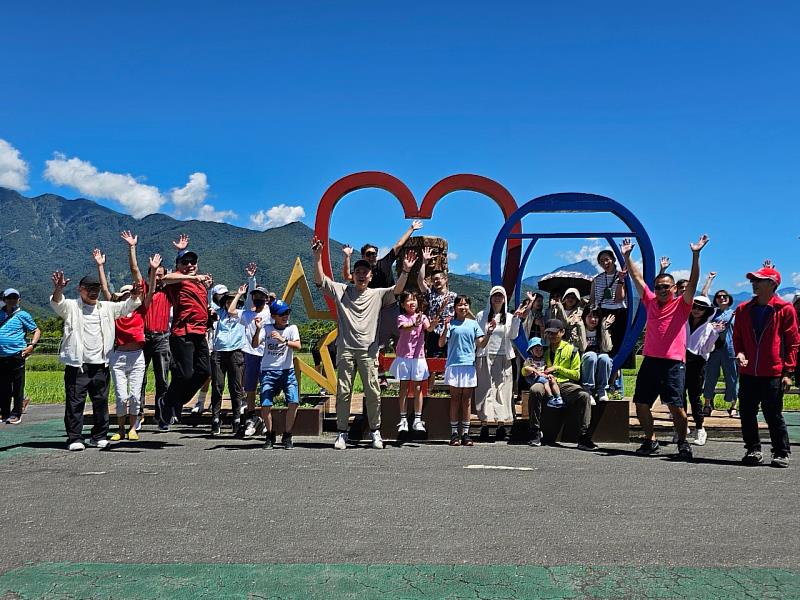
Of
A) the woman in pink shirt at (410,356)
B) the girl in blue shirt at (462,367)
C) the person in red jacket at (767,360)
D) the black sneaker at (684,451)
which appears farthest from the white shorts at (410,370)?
the person in red jacket at (767,360)

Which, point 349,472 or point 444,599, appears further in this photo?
point 349,472

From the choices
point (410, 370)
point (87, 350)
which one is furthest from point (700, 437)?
point (87, 350)

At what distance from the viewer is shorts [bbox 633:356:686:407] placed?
295 inches

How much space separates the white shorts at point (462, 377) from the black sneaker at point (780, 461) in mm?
3073

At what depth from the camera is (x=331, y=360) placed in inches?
439

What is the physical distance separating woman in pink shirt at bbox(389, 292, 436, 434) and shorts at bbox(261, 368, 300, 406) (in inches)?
47.2

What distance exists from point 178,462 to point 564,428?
171 inches

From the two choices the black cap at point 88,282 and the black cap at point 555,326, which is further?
the black cap at point 555,326

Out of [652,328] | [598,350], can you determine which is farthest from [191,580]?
[598,350]

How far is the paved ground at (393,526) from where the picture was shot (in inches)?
145

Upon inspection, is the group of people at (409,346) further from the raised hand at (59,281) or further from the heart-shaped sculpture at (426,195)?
the heart-shaped sculpture at (426,195)

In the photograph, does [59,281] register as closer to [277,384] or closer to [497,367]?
[277,384]

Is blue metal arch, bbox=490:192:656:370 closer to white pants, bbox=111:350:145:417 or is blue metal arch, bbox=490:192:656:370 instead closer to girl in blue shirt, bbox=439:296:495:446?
girl in blue shirt, bbox=439:296:495:446

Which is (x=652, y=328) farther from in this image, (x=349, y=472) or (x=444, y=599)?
(x=444, y=599)
